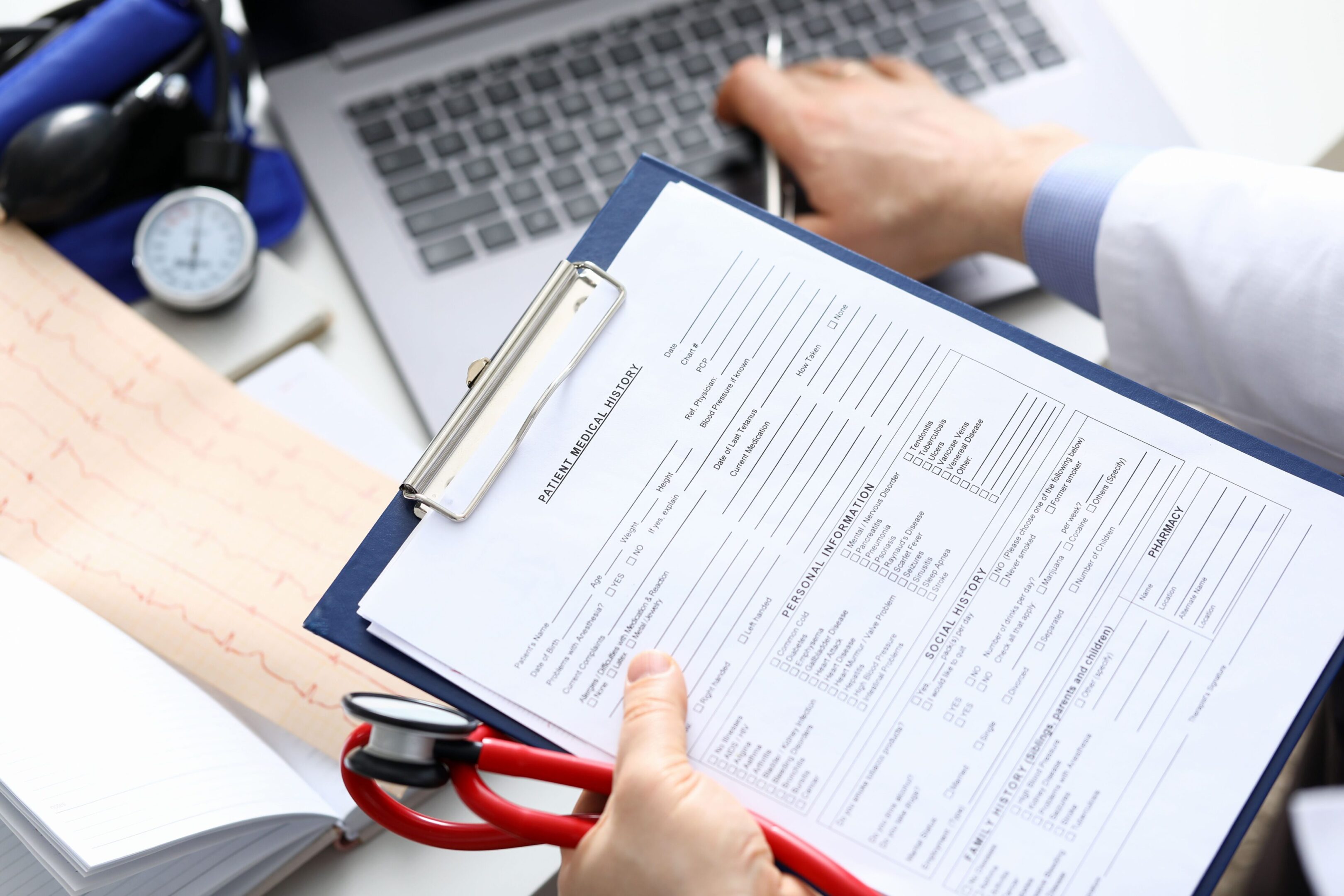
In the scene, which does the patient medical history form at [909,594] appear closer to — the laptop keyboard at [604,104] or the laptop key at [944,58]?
the laptop keyboard at [604,104]

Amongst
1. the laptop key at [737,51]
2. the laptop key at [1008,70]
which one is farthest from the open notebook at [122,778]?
the laptop key at [1008,70]

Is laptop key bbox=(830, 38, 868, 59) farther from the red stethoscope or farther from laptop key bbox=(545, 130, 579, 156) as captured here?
the red stethoscope

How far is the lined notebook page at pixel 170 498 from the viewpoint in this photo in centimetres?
51

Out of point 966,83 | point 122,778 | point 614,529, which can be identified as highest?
point 966,83

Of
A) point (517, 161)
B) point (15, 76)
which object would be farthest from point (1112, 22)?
point (15, 76)

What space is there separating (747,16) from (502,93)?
194 mm

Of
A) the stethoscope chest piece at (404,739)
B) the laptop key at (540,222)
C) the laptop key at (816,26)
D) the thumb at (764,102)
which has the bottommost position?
the stethoscope chest piece at (404,739)

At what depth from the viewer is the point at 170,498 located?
1.79 feet

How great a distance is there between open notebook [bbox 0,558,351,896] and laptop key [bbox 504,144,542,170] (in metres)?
0.37

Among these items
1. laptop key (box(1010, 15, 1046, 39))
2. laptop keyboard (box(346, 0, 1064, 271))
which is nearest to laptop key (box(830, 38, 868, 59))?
laptop keyboard (box(346, 0, 1064, 271))

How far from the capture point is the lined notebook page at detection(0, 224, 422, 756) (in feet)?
1.68

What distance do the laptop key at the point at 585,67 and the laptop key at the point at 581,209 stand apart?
0.10 m

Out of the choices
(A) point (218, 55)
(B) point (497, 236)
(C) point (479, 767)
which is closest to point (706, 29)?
(B) point (497, 236)

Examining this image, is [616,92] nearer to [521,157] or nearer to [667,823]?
[521,157]
